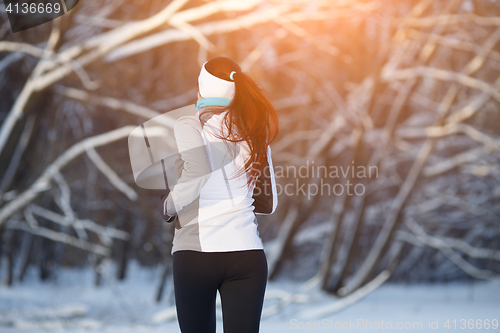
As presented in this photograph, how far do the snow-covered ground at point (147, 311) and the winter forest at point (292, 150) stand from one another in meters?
0.01

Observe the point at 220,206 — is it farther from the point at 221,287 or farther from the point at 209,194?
the point at 221,287

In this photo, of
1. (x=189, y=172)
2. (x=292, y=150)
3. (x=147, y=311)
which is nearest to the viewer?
(x=189, y=172)

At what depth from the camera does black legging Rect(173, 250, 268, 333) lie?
0.90 metres

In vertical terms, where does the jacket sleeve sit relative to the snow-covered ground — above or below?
above

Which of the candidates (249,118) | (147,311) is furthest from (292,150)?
(249,118)

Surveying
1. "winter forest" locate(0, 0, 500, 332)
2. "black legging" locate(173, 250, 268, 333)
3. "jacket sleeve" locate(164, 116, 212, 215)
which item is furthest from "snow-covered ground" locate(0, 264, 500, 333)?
"jacket sleeve" locate(164, 116, 212, 215)

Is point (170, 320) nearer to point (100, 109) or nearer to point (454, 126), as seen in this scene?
point (100, 109)

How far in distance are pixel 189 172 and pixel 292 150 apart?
2.29 meters

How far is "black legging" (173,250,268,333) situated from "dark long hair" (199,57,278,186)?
0.18 m

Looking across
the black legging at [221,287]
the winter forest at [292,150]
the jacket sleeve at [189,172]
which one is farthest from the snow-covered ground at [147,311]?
the jacket sleeve at [189,172]

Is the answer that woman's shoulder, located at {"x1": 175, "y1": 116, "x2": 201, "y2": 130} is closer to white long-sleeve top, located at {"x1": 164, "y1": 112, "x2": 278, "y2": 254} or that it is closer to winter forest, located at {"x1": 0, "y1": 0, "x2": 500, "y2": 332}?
white long-sleeve top, located at {"x1": 164, "y1": 112, "x2": 278, "y2": 254}

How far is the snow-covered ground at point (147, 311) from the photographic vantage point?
2.73 meters

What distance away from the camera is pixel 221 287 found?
93 centimetres

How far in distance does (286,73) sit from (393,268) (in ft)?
5.47
